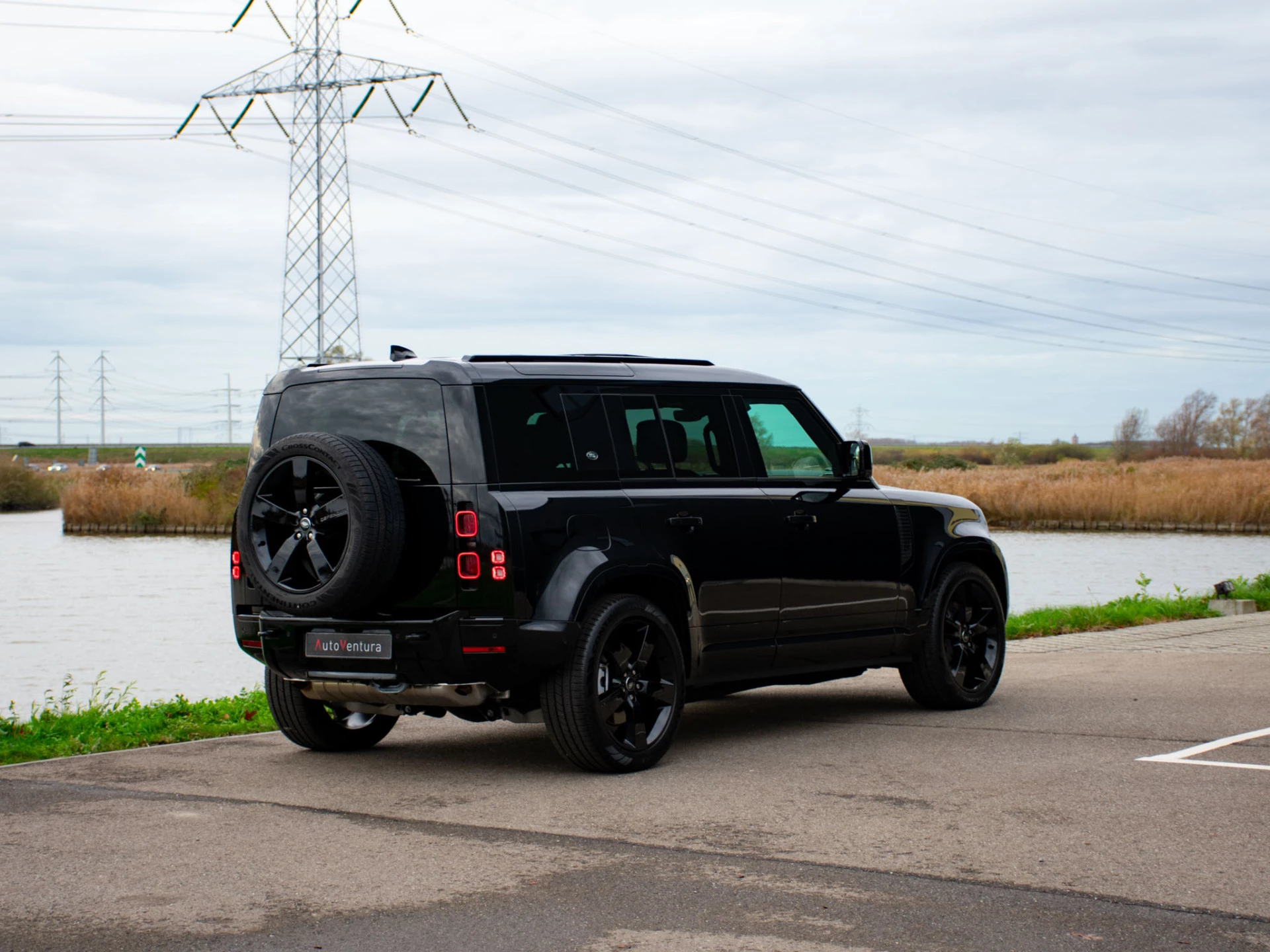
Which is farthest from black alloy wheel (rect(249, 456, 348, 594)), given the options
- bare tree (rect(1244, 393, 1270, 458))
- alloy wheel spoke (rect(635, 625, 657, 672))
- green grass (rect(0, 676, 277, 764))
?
bare tree (rect(1244, 393, 1270, 458))

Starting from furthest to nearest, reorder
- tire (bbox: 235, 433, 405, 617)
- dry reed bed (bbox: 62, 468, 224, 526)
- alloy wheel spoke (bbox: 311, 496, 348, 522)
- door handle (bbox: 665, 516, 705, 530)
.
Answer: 1. dry reed bed (bbox: 62, 468, 224, 526)
2. door handle (bbox: 665, 516, 705, 530)
3. alloy wheel spoke (bbox: 311, 496, 348, 522)
4. tire (bbox: 235, 433, 405, 617)

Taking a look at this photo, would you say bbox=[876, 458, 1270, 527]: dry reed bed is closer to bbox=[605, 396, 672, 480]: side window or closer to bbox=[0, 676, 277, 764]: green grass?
bbox=[0, 676, 277, 764]: green grass

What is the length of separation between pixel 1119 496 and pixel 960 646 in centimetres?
3486

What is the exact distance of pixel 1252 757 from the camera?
7.48m

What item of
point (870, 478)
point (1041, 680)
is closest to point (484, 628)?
point (870, 478)

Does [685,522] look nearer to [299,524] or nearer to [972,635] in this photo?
[299,524]

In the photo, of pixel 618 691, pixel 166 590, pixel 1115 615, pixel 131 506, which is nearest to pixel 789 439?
pixel 618 691

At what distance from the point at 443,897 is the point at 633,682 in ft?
8.70

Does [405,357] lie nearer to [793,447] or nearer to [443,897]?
[793,447]

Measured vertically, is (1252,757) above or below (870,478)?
below

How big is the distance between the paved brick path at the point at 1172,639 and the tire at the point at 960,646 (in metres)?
3.42

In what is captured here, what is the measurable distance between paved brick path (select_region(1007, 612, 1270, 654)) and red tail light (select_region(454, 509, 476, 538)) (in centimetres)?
743

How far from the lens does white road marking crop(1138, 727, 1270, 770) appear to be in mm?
7254

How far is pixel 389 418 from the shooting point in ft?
24.2
